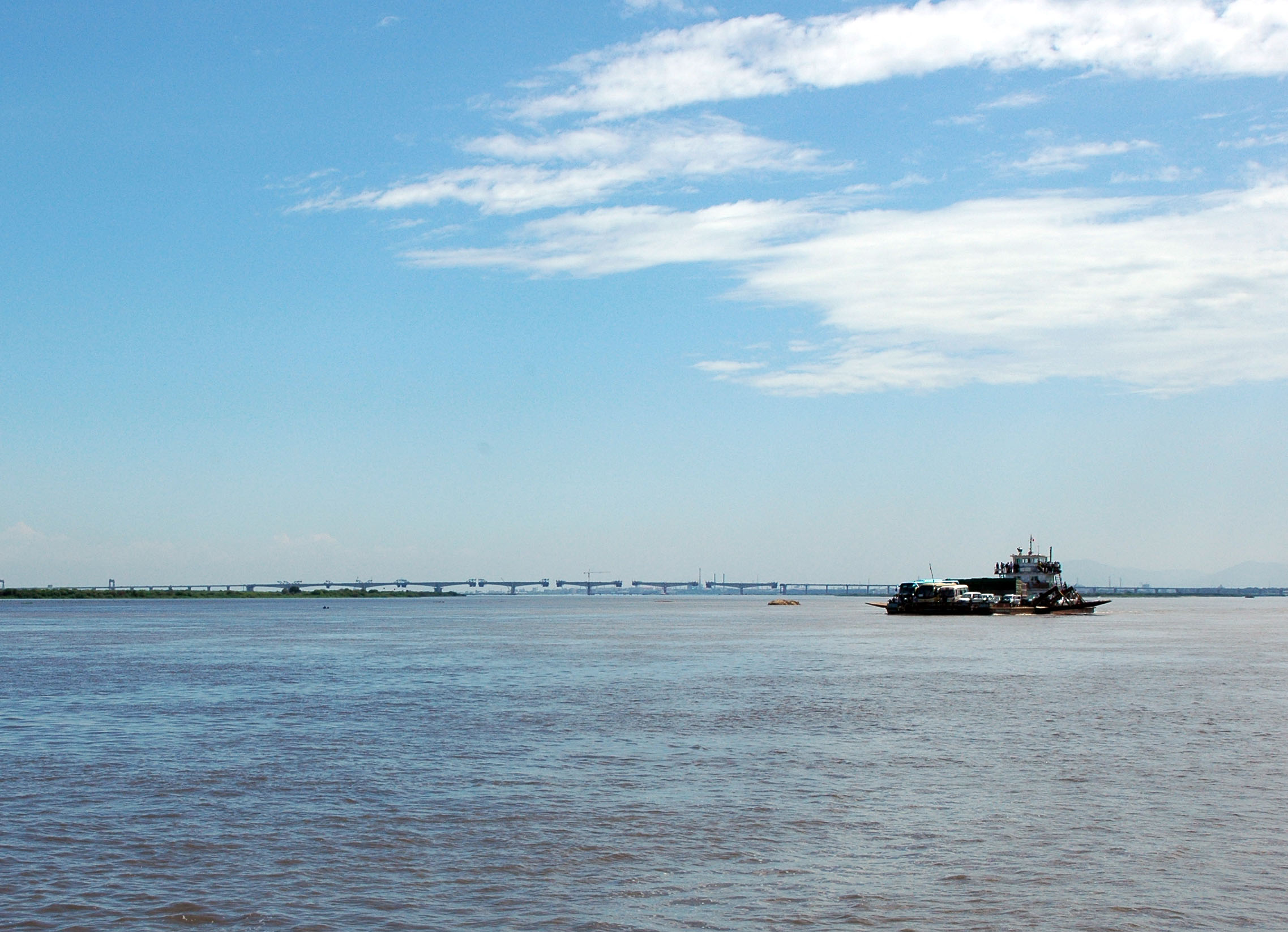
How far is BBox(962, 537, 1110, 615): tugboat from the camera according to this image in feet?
431

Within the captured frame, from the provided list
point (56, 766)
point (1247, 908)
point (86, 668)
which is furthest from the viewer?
point (86, 668)

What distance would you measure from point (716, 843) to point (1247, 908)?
706 cm

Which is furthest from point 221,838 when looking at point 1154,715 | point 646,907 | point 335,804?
Result: point 1154,715

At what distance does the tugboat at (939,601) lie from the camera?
12825 cm

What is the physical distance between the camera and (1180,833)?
682 inches

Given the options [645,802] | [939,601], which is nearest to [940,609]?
[939,601]

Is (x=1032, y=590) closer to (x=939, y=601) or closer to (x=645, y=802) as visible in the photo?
(x=939, y=601)

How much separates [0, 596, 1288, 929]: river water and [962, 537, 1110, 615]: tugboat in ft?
286

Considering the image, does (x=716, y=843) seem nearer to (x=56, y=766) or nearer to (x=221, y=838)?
(x=221, y=838)

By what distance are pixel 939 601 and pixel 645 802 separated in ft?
394

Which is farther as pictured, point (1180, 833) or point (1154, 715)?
point (1154, 715)

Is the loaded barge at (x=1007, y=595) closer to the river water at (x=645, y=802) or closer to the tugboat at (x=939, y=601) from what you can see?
the tugboat at (x=939, y=601)

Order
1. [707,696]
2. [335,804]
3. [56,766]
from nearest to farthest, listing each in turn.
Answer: [335,804] < [56,766] < [707,696]

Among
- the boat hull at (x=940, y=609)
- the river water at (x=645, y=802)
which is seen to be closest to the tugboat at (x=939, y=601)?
the boat hull at (x=940, y=609)
